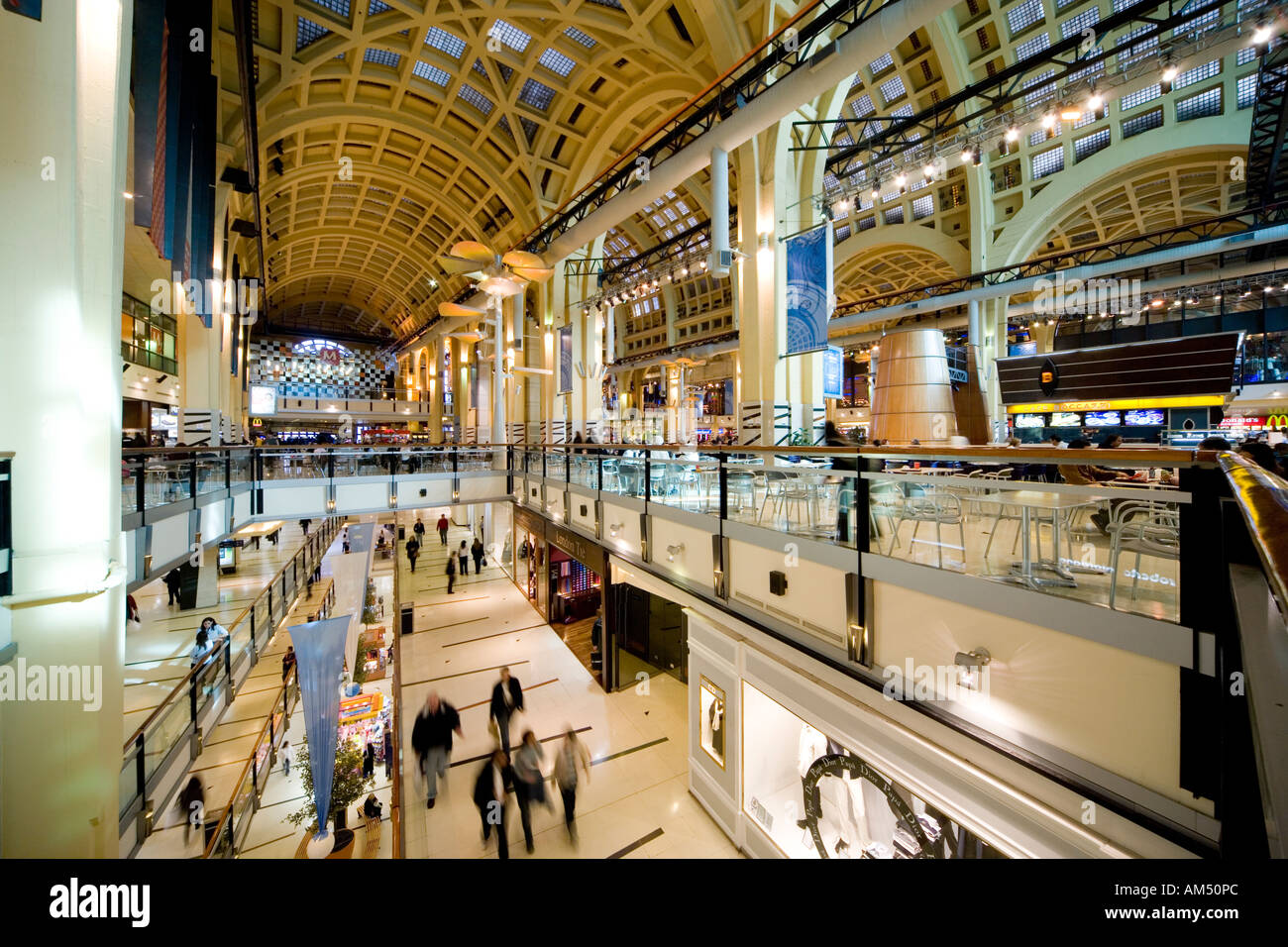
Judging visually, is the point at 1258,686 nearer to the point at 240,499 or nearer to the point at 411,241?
the point at 240,499

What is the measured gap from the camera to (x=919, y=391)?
5.23 m

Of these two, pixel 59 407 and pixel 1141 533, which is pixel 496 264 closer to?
pixel 59 407

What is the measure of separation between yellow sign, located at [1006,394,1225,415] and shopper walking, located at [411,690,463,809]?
1815 cm

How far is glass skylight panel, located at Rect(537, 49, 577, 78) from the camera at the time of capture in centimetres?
1375

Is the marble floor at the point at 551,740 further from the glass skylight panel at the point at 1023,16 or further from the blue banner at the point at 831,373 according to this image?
the glass skylight panel at the point at 1023,16

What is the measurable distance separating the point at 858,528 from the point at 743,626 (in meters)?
1.96

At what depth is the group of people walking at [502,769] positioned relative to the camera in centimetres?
535

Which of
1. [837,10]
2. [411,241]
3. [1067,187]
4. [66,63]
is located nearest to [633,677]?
[66,63]

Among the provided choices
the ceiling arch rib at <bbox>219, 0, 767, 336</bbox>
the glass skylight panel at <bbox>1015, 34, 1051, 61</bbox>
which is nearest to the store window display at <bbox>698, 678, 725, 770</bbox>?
the ceiling arch rib at <bbox>219, 0, 767, 336</bbox>

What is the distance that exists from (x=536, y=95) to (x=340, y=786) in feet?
61.3

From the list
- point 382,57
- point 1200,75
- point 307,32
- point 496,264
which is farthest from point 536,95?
point 1200,75

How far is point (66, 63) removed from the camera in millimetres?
2416
